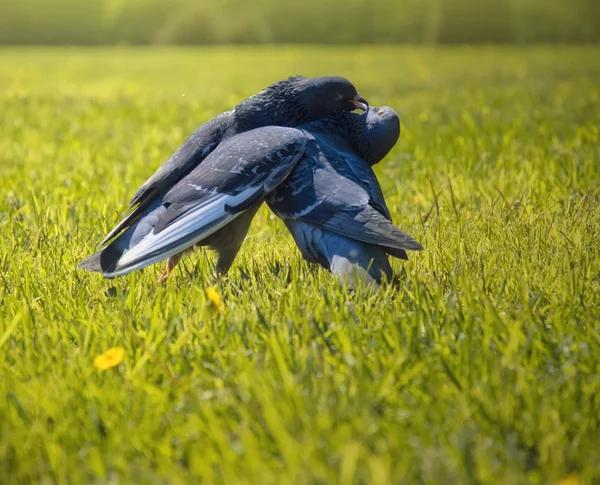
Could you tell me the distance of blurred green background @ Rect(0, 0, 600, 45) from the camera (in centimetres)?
2439

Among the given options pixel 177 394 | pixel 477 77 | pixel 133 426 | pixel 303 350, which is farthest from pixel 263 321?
pixel 477 77

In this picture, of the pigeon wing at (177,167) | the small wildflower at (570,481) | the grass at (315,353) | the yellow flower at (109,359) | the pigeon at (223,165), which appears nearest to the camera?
the small wildflower at (570,481)

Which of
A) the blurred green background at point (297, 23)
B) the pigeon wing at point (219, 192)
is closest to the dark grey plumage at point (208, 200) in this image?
the pigeon wing at point (219, 192)

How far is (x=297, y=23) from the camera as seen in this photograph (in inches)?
980

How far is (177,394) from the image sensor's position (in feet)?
6.95

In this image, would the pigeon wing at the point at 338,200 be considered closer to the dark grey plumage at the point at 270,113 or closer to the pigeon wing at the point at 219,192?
the pigeon wing at the point at 219,192

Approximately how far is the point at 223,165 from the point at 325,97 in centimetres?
54

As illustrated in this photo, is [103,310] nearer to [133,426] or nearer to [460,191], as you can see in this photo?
[133,426]

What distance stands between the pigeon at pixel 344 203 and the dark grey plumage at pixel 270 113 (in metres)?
0.07

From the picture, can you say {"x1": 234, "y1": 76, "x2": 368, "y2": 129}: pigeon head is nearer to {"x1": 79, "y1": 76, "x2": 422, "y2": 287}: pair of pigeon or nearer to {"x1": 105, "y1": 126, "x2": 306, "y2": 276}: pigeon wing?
{"x1": 79, "y1": 76, "x2": 422, "y2": 287}: pair of pigeon

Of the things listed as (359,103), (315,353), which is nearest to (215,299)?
(315,353)

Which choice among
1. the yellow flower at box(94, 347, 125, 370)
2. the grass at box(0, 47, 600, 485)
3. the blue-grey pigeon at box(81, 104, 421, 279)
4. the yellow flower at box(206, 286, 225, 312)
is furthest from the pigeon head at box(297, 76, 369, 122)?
the yellow flower at box(94, 347, 125, 370)

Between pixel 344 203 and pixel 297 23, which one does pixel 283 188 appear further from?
pixel 297 23

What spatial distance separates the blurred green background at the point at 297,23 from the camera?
24391mm
